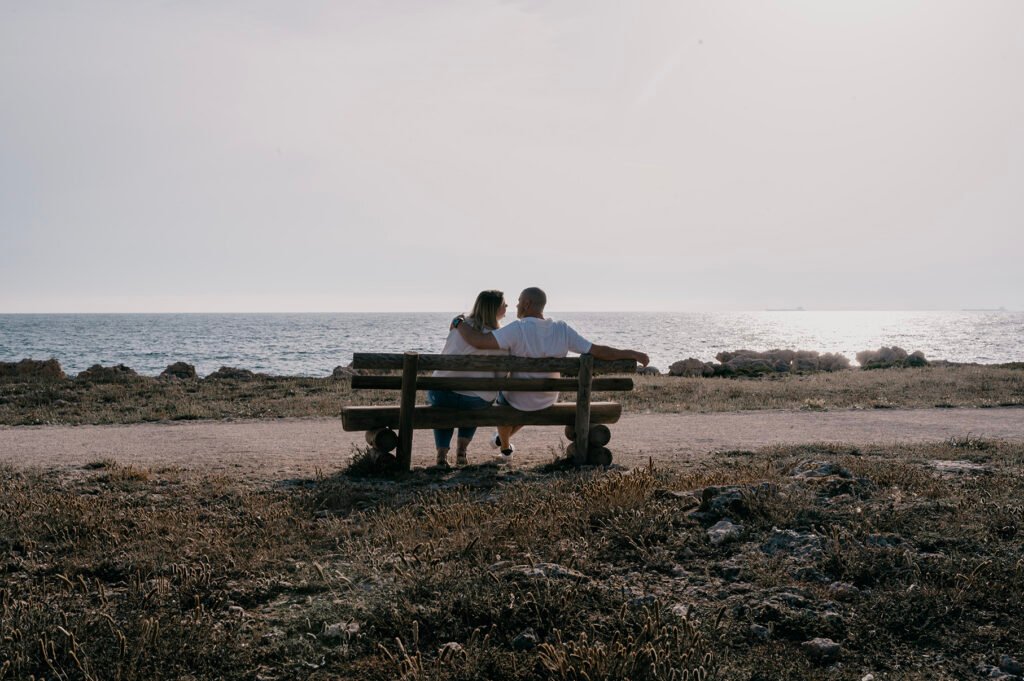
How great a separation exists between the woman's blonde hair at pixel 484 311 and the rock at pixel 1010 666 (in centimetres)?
557

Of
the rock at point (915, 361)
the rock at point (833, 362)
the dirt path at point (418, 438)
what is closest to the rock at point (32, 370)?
the dirt path at point (418, 438)

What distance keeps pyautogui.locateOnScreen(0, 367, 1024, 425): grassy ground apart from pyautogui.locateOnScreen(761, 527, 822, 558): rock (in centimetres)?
972

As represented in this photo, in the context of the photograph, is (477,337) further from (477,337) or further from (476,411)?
(476,411)

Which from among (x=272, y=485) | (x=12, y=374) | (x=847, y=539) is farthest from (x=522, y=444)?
(x=12, y=374)

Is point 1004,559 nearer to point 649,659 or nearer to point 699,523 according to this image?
point 699,523

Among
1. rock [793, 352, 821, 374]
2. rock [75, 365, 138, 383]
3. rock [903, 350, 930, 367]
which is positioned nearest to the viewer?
rock [75, 365, 138, 383]

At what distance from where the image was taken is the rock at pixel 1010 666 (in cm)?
339

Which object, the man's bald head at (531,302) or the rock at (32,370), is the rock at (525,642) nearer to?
the man's bald head at (531,302)

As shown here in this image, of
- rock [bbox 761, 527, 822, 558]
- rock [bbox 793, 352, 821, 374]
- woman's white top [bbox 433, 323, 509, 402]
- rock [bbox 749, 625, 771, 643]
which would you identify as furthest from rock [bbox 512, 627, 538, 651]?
rock [bbox 793, 352, 821, 374]

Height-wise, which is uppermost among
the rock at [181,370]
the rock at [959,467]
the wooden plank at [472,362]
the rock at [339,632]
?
the wooden plank at [472,362]

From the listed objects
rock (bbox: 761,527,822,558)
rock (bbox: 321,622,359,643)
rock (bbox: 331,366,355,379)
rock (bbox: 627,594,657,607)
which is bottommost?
rock (bbox: 331,366,355,379)

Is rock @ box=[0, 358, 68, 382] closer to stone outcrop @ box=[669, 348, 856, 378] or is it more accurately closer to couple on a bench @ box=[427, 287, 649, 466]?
couple on a bench @ box=[427, 287, 649, 466]

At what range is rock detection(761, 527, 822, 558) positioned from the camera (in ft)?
15.4

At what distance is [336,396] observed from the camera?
57.0ft
